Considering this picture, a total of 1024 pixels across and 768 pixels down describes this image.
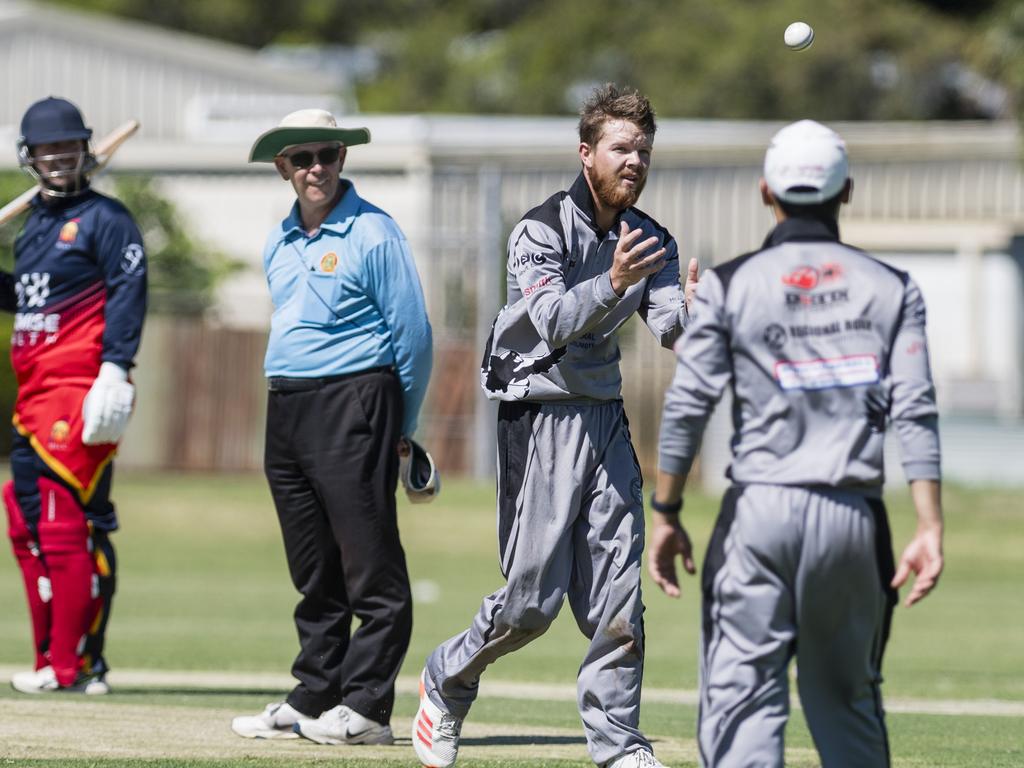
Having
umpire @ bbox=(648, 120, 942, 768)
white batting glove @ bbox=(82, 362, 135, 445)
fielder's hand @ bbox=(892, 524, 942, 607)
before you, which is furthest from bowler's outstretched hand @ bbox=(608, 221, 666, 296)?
white batting glove @ bbox=(82, 362, 135, 445)

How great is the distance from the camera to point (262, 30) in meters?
50.5

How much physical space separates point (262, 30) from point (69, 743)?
44824mm

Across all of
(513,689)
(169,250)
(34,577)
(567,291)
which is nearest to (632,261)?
(567,291)

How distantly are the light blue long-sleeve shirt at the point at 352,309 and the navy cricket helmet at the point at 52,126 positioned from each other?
5.63ft

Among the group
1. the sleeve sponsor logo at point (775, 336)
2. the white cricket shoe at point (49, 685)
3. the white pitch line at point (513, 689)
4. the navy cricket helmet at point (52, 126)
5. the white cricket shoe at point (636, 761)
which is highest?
the navy cricket helmet at point (52, 126)

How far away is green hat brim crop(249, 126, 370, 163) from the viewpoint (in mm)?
7750

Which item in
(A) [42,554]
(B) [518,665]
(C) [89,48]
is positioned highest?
(C) [89,48]

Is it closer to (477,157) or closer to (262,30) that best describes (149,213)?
(477,157)

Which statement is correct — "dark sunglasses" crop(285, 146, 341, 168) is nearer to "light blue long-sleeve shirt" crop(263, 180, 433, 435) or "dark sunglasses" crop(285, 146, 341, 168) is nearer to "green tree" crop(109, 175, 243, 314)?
"light blue long-sleeve shirt" crop(263, 180, 433, 435)

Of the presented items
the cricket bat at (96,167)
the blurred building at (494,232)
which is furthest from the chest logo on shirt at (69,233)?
the blurred building at (494,232)

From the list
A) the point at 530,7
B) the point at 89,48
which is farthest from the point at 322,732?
the point at 530,7

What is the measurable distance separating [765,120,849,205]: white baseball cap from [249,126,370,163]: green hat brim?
2840 millimetres

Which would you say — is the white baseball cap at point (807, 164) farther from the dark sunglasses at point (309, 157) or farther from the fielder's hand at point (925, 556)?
the dark sunglasses at point (309, 157)

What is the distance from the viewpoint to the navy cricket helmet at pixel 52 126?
898 cm
